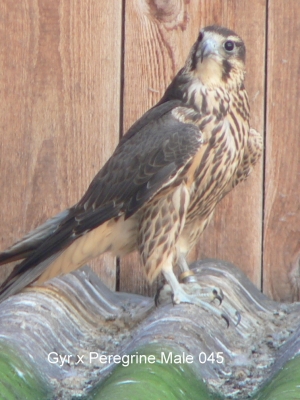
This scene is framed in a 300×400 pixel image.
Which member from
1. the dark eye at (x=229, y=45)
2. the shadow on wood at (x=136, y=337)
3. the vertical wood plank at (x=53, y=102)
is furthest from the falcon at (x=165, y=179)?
the vertical wood plank at (x=53, y=102)

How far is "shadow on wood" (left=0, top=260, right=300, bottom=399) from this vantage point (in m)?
2.15

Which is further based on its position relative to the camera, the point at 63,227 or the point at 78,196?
the point at 78,196

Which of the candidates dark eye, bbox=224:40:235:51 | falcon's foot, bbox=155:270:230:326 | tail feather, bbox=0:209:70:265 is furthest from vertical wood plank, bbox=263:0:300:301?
tail feather, bbox=0:209:70:265

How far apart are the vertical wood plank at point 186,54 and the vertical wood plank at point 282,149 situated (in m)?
0.04

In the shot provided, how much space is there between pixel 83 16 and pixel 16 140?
549 millimetres

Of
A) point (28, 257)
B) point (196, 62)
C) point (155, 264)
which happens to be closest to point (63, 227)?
point (28, 257)

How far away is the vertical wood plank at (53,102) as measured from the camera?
3.39 meters

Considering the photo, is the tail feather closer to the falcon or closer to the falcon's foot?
the falcon

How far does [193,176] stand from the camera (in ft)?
10.1

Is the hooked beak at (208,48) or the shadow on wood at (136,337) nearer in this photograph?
the shadow on wood at (136,337)

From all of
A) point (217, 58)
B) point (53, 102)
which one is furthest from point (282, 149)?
point (53, 102)

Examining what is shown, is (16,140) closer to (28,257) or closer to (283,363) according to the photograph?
(28,257)

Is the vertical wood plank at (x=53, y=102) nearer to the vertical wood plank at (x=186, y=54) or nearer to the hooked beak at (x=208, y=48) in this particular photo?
the vertical wood plank at (x=186, y=54)

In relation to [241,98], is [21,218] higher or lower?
lower
